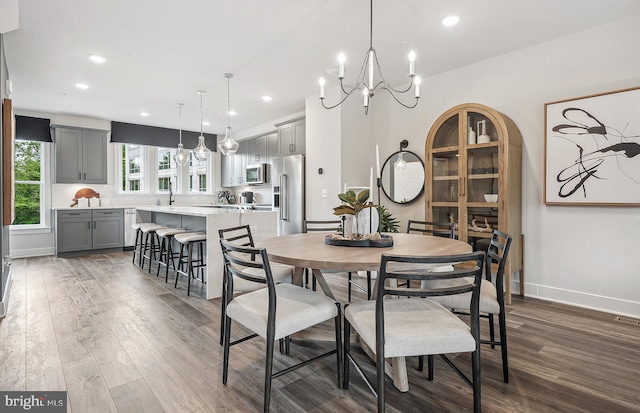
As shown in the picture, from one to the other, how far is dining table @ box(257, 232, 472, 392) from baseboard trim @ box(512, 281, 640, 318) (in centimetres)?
190

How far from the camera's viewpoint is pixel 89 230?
6156 millimetres

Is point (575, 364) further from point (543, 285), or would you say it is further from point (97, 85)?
point (97, 85)

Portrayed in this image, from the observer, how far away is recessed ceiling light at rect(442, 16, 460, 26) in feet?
9.37

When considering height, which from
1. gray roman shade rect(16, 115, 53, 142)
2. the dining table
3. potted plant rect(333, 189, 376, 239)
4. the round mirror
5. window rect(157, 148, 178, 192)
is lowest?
the dining table

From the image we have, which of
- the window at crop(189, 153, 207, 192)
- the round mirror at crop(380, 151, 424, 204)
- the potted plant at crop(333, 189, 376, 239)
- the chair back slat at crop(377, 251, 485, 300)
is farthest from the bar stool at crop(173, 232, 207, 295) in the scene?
the window at crop(189, 153, 207, 192)

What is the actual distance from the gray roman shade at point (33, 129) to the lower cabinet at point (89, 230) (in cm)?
139

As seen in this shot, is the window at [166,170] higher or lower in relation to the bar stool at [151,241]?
higher

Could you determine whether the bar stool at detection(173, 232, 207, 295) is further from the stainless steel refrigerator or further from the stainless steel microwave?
the stainless steel microwave

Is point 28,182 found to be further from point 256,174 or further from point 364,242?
point 364,242

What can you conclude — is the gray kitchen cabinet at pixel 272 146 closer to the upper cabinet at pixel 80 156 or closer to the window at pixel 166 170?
the window at pixel 166 170

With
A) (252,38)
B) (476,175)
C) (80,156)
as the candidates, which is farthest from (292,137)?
(80,156)

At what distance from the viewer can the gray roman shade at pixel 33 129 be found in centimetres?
581

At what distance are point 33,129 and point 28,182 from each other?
95 centimetres

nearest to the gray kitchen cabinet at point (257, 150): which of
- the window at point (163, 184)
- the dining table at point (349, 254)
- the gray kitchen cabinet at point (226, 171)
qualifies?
the gray kitchen cabinet at point (226, 171)
